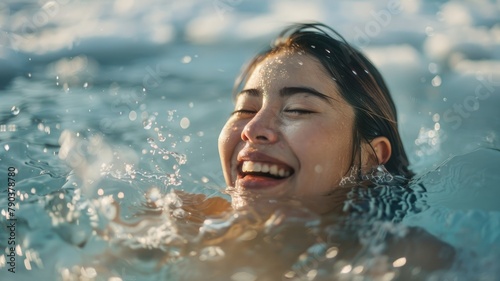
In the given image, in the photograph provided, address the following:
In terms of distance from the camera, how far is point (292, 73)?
2723 millimetres

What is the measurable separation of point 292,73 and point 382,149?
0.58 m

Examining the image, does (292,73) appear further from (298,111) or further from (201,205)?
(201,205)

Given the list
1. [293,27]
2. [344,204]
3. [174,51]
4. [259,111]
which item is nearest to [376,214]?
[344,204]

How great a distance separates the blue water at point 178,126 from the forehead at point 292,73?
0.58m

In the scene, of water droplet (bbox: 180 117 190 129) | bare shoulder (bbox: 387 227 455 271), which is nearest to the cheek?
bare shoulder (bbox: 387 227 455 271)

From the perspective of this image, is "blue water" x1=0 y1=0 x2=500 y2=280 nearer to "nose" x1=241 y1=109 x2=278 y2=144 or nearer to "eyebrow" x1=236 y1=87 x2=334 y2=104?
"nose" x1=241 y1=109 x2=278 y2=144

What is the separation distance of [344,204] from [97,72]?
8.93ft

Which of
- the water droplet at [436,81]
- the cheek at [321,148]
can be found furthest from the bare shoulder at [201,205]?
the water droplet at [436,81]

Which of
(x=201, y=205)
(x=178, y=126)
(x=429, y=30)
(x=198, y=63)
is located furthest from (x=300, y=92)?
(x=429, y=30)

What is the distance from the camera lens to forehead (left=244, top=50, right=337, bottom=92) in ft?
8.90

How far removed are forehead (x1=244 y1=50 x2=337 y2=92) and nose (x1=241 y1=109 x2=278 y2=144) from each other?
0.18 m

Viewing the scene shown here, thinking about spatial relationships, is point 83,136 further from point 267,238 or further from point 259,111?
point 267,238

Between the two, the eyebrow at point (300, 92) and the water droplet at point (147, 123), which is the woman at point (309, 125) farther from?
the water droplet at point (147, 123)

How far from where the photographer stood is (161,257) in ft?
7.91
